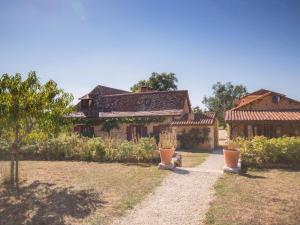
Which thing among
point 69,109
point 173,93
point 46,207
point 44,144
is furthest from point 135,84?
point 46,207

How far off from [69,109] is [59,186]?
10.2ft

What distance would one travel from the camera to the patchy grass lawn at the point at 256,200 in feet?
20.3

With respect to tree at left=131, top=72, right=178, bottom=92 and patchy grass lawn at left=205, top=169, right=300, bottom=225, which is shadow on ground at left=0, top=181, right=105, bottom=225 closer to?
patchy grass lawn at left=205, top=169, right=300, bottom=225

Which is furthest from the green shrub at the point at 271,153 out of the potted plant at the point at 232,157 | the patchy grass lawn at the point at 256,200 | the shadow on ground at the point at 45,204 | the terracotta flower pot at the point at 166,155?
the shadow on ground at the point at 45,204

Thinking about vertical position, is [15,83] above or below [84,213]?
above

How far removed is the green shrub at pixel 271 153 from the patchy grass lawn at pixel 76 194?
A: 4.64 meters

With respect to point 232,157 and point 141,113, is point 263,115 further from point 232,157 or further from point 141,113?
point 141,113

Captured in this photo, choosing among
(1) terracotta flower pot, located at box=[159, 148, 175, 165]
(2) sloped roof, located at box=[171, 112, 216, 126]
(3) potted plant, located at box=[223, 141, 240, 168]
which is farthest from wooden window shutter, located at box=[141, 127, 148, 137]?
(3) potted plant, located at box=[223, 141, 240, 168]

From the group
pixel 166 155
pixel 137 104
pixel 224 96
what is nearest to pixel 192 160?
pixel 166 155

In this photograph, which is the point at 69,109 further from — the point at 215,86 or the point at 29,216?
the point at 215,86

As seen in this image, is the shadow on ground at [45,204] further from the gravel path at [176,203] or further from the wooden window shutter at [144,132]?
the wooden window shutter at [144,132]

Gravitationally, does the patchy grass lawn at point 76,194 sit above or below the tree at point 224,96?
below

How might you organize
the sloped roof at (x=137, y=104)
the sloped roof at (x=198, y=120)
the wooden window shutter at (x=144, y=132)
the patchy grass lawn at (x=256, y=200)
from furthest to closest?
the sloped roof at (x=137, y=104)
the wooden window shutter at (x=144, y=132)
the sloped roof at (x=198, y=120)
the patchy grass lawn at (x=256, y=200)

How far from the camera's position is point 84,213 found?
21.7 ft
